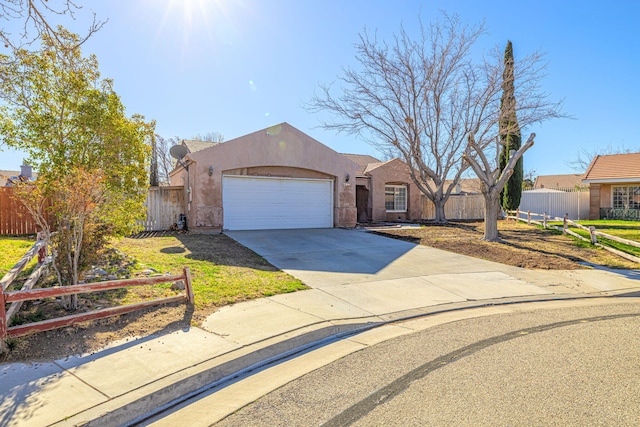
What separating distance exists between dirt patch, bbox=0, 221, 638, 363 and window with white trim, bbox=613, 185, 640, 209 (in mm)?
8965

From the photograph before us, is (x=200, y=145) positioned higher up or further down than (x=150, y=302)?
higher up

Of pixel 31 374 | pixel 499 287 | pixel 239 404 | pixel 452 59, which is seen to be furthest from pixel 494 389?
pixel 452 59

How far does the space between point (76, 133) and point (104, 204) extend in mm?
1421

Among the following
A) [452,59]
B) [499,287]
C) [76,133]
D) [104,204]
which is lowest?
Result: [499,287]

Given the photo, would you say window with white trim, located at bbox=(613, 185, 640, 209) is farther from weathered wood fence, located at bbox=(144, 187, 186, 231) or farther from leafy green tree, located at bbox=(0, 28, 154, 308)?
leafy green tree, located at bbox=(0, 28, 154, 308)

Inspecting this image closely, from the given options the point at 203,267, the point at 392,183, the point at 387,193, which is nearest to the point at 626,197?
the point at 392,183

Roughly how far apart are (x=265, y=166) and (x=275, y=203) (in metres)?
1.58

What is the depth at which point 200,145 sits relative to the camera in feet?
64.2

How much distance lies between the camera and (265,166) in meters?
16.1

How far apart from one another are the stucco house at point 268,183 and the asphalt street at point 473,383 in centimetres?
1106

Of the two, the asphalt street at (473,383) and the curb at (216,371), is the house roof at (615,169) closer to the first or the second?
the asphalt street at (473,383)

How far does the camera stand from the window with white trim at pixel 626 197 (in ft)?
82.4

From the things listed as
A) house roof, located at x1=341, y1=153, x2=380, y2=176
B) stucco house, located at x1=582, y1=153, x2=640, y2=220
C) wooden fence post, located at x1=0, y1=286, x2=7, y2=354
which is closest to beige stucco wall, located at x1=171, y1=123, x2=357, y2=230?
house roof, located at x1=341, y1=153, x2=380, y2=176

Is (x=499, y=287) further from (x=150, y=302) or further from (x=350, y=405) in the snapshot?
(x=150, y=302)
